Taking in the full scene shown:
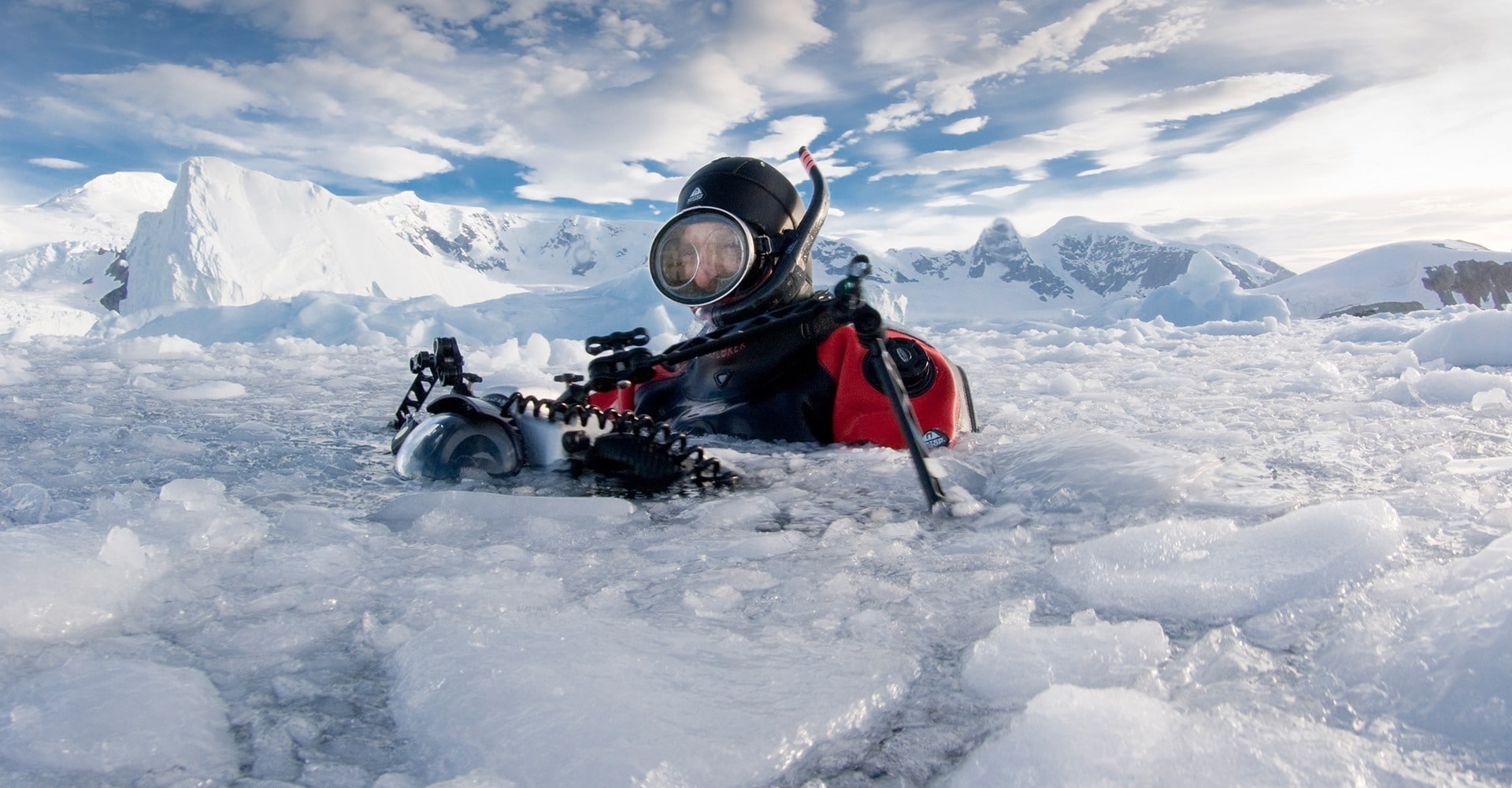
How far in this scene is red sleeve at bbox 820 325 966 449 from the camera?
95.7 inches

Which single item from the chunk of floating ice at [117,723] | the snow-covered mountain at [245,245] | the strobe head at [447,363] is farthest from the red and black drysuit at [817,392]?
the snow-covered mountain at [245,245]

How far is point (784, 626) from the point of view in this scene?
1.14 meters

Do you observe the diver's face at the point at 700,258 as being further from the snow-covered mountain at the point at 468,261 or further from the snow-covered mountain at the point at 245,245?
the snow-covered mountain at the point at 245,245

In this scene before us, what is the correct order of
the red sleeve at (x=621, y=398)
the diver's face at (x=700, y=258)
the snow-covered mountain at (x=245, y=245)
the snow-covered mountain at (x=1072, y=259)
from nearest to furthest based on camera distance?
the diver's face at (x=700, y=258) → the red sleeve at (x=621, y=398) → the snow-covered mountain at (x=245, y=245) → the snow-covered mountain at (x=1072, y=259)

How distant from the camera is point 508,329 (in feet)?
54.6

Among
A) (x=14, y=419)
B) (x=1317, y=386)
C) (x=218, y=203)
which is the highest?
(x=218, y=203)

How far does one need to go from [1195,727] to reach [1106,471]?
123 centimetres

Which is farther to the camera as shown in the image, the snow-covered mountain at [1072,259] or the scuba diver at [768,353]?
the snow-covered mountain at [1072,259]

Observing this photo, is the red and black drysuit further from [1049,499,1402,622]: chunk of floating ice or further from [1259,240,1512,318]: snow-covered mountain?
[1259,240,1512,318]: snow-covered mountain

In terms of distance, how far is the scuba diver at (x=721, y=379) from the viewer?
7.07 feet

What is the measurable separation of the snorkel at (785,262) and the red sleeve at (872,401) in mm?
286

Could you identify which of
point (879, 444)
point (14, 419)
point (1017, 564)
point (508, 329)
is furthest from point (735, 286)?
point (508, 329)

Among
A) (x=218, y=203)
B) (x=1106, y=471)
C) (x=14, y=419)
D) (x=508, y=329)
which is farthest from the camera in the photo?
(x=218, y=203)

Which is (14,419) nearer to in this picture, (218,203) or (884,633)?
(884,633)
